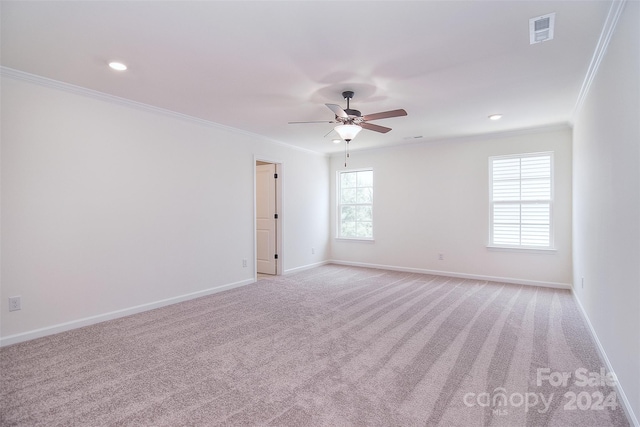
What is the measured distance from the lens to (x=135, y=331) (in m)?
3.24

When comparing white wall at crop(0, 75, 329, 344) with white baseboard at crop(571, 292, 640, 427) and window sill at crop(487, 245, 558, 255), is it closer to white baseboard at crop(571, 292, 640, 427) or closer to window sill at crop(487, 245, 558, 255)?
window sill at crop(487, 245, 558, 255)

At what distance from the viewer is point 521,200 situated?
5.21 metres

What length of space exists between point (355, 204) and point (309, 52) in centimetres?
467

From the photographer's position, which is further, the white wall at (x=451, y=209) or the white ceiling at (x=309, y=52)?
the white wall at (x=451, y=209)

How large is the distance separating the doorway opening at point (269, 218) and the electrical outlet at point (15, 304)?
343cm

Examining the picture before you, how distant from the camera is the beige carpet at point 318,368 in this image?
1.93 meters

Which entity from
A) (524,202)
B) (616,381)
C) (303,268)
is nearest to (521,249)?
(524,202)

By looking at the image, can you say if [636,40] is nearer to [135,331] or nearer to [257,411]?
[257,411]

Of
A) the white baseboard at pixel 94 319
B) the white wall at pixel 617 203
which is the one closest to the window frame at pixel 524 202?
the white wall at pixel 617 203

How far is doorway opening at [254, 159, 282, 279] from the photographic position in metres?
6.02

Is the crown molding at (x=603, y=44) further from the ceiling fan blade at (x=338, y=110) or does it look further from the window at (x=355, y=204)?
the window at (x=355, y=204)

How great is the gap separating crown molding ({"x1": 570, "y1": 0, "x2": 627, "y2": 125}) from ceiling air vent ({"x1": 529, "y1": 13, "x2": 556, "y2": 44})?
31 cm

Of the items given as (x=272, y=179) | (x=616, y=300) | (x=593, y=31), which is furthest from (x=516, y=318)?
(x=272, y=179)

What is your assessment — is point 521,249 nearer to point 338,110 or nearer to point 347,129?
point 347,129
